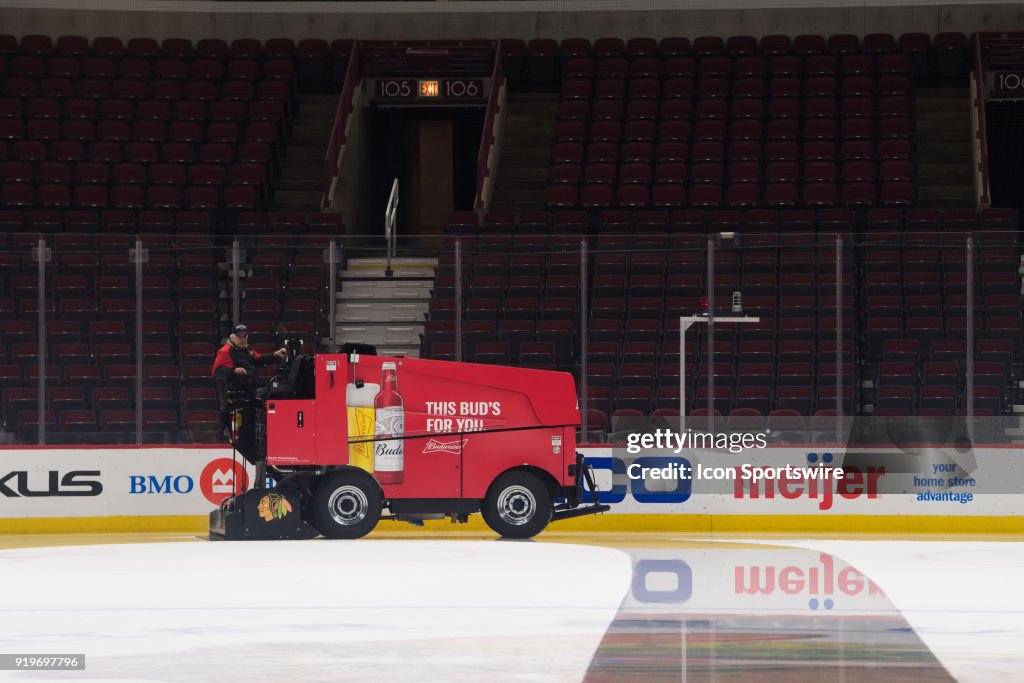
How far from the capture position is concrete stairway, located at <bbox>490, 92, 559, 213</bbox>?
73.3 feet

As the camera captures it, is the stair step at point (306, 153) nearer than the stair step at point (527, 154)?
Yes

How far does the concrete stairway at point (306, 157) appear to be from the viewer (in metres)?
22.2

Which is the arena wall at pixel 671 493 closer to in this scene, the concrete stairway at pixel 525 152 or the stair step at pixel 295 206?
the stair step at pixel 295 206

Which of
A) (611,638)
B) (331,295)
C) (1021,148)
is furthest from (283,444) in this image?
(1021,148)

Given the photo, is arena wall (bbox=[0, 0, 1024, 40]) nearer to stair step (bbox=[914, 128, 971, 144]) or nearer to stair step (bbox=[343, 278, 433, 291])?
stair step (bbox=[914, 128, 971, 144])

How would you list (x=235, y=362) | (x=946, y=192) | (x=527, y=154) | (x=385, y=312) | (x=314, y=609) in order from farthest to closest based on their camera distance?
(x=527, y=154) → (x=946, y=192) → (x=385, y=312) → (x=235, y=362) → (x=314, y=609)

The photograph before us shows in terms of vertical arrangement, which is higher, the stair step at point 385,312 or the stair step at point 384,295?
the stair step at point 384,295

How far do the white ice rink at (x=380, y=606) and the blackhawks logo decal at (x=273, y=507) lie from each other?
0.74 feet

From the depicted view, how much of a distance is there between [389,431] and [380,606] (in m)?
4.43
